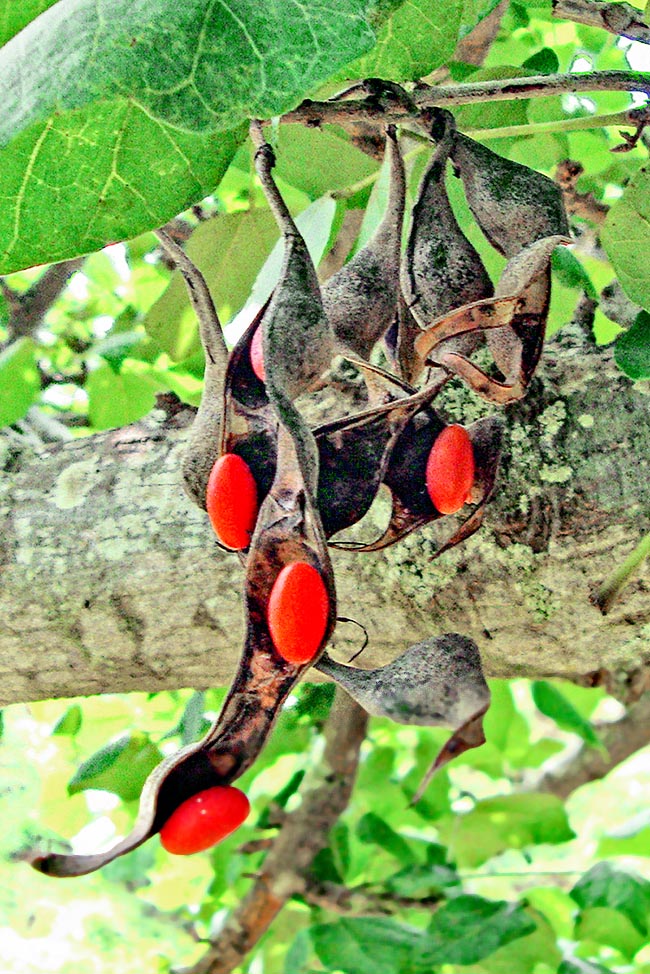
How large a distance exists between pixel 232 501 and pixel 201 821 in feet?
1.01

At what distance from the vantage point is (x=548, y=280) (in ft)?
3.52

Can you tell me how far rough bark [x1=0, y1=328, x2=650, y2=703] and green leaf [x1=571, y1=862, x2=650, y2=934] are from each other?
2.69 feet

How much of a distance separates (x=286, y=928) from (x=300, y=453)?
2179 millimetres

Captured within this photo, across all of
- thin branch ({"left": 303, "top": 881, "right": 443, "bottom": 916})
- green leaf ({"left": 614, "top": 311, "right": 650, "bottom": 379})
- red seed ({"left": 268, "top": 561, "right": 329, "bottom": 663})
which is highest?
green leaf ({"left": 614, "top": 311, "right": 650, "bottom": 379})

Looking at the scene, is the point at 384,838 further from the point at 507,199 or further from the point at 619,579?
the point at 507,199

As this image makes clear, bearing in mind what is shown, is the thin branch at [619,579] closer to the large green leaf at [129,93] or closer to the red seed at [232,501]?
the red seed at [232,501]

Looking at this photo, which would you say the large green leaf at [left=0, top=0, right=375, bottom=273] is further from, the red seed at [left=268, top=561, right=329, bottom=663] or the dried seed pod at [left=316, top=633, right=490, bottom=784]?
the dried seed pod at [left=316, top=633, right=490, bottom=784]

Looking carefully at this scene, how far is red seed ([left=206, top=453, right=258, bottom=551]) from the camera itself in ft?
3.34

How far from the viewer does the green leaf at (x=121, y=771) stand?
187cm

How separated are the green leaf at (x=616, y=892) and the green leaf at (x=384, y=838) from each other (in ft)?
1.59

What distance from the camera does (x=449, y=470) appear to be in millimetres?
1111

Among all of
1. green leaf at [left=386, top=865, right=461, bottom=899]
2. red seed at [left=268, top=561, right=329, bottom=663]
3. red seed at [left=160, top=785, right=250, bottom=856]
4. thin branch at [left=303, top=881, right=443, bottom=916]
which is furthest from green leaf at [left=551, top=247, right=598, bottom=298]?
thin branch at [left=303, top=881, right=443, bottom=916]

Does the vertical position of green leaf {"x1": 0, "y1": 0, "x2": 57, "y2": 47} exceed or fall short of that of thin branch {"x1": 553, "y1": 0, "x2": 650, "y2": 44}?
it falls short

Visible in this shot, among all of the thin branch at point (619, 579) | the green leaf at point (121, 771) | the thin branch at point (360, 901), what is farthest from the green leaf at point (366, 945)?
the thin branch at point (619, 579)
